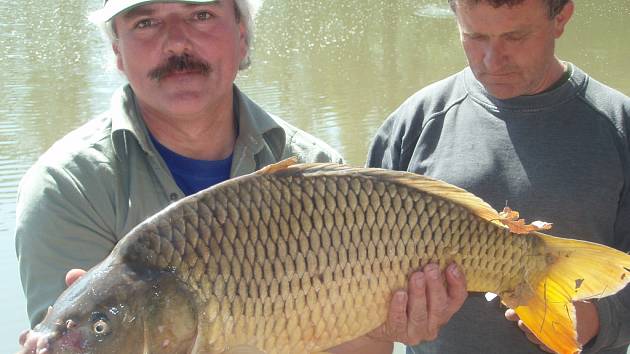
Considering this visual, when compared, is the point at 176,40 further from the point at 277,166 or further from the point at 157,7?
the point at 277,166

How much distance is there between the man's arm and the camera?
1793mm

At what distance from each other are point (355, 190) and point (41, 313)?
80 cm

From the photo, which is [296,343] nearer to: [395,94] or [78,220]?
[78,220]

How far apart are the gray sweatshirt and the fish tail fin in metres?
0.31

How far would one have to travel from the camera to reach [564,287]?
1.85 metres

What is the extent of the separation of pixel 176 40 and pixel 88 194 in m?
0.46

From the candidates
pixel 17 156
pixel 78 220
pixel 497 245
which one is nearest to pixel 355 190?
pixel 497 245

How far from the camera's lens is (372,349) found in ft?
7.38

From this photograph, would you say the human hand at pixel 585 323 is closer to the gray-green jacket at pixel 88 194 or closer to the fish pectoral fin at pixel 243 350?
the fish pectoral fin at pixel 243 350

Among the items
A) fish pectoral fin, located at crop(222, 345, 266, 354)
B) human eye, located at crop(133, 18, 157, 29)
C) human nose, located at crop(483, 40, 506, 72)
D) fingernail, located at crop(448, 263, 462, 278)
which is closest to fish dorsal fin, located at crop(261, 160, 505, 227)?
fingernail, located at crop(448, 263, 462, 278)

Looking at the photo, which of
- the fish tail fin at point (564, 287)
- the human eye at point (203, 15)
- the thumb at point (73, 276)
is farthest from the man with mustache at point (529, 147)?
the thumb at point (73, 276)

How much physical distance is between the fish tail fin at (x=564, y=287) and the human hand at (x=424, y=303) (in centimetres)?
16

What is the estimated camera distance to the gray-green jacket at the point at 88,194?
6.24 feet

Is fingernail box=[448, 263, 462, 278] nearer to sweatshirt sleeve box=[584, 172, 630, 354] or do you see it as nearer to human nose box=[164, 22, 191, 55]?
sweatshirt sleeve box=[584, 172, 630, 354]
